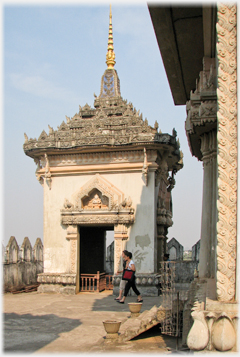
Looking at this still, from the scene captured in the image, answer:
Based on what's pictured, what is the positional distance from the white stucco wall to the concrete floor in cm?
202

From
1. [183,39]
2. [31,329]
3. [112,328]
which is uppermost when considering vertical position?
[183,39]

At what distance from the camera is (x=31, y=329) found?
1048cm

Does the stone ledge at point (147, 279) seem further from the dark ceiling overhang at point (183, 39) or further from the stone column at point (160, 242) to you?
the dark ceiling overhang at point (183, 39)

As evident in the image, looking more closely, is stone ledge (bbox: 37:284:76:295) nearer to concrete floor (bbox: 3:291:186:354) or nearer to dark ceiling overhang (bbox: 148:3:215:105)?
concrete floor (bbox: 3:291:186:354)

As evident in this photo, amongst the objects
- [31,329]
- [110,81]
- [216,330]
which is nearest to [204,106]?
[216,330]

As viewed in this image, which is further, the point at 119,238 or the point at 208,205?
the point at 119,238

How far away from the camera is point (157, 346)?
8539mm

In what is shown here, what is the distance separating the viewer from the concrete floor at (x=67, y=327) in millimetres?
8461

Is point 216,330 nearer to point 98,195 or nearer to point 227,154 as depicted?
point 227,154

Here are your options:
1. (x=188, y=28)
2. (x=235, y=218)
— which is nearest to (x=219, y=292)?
(x=235, y=218)

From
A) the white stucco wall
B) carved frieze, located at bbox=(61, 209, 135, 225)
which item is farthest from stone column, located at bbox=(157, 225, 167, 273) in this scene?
carved frieze, located at bbox=(61, 209, 135, 225)

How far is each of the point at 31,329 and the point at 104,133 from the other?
10.2 metres

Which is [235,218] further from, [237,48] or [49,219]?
A: [49,219]

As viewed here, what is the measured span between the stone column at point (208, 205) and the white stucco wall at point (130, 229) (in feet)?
28.4
